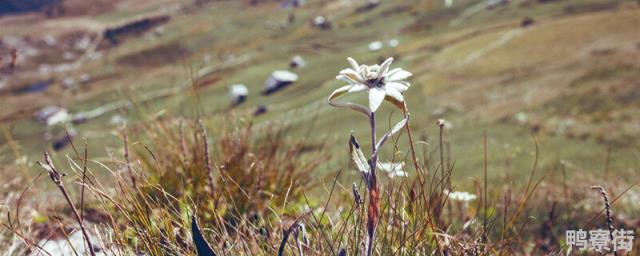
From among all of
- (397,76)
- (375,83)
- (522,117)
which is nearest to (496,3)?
(522,117)

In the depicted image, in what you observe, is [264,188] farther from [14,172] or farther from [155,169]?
[14,172]

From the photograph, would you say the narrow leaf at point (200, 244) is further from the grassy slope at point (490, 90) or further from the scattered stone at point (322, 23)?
the scattered stone at point (322, 23)

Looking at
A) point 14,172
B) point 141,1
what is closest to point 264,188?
point 14,172

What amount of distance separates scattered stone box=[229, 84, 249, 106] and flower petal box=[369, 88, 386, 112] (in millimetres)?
17108

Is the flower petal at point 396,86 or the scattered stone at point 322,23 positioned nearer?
the flower petal at point 396,86

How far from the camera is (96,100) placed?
28.2m

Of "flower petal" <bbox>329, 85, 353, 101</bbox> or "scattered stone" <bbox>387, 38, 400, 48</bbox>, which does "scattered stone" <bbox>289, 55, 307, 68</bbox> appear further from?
"flower petal" <bbox>329, 85, 353, 101</bbox>

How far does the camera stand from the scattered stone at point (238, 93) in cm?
1900

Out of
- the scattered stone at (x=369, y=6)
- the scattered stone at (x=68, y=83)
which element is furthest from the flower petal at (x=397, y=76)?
the scattered stone at (x=68, y=83)

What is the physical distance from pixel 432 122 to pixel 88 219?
634cm

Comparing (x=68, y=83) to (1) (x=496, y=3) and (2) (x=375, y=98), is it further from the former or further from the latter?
(2) (x=375, y=98)

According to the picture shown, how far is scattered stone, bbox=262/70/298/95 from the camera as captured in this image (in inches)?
759

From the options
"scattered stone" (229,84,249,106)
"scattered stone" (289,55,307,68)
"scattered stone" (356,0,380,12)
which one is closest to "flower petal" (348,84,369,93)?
"scattered stone" (229,84,249,106)

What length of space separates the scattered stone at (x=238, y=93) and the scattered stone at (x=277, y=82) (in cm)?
69
